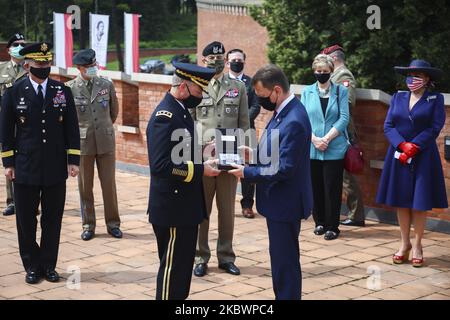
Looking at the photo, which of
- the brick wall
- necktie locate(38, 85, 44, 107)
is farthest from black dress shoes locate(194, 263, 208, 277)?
the brick wall

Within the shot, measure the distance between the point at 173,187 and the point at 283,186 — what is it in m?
0.80

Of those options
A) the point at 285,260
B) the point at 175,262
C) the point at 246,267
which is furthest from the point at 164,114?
the point at 246,267

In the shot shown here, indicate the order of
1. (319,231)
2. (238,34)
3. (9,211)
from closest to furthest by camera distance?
(319,231) → (9,211) → (238,34)

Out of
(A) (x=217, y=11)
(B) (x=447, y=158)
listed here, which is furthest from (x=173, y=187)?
(A) (x=217, y=11)

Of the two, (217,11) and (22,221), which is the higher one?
(217,11)

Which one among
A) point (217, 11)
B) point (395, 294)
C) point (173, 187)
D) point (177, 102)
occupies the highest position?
point (217, 11)

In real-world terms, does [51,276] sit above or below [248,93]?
below

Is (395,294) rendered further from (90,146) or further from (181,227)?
(90,146)

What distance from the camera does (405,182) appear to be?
7973mm

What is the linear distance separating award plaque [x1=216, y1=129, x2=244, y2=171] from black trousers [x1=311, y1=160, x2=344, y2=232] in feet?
5.40

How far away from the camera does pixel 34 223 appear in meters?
7.44

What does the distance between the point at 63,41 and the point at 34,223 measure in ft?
48.3

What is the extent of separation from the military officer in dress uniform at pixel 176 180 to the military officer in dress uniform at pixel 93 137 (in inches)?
Result: 125

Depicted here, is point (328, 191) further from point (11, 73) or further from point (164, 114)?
point (11, 73)
